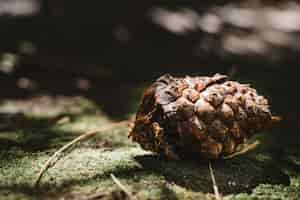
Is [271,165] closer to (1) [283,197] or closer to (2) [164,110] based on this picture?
(1) [283,197]

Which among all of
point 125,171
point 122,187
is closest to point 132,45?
point 125,171

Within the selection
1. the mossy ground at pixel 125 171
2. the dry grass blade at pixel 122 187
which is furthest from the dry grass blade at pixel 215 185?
the dry grass blade at pixel 122 187

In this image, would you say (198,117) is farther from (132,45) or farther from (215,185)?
(132,45)

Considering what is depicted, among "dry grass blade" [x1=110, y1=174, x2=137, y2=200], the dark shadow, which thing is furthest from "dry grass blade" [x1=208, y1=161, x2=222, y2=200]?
the dark shadow

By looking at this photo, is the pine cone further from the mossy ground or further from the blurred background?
the blurred background

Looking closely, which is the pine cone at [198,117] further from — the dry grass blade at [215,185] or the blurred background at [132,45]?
the blurred background at [132,45]

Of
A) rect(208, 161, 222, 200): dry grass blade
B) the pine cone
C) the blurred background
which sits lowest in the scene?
rect(208, 161, 222, 200): dry grass blade

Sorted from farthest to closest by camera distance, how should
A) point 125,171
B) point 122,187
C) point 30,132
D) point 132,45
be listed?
point 132,45 → point 30,132 → point 125,171 → point 122,187
